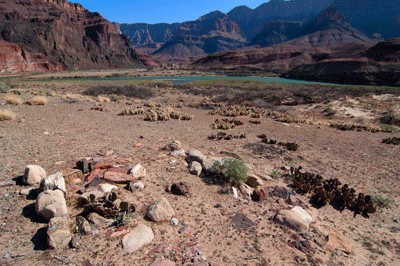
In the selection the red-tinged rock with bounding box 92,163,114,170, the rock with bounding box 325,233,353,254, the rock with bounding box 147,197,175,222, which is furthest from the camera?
the red-tinged rock with bounding box 92,163,114,170

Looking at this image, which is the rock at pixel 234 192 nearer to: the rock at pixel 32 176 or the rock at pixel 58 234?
the rock at pixel 58 234

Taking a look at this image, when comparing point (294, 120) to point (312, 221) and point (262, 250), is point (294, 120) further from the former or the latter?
point (262, 250)

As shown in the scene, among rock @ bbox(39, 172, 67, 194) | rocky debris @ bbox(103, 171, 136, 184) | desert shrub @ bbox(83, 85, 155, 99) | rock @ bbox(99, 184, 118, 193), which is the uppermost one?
desert shrub @ bbox(83, 85, 155, 99)

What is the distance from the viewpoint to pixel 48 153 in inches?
207

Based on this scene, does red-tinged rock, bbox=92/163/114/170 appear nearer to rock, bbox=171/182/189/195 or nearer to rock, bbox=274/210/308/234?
rock, bbox=171/182/189/195

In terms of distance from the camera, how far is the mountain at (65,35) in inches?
4112

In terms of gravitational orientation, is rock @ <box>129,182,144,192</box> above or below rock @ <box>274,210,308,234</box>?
above

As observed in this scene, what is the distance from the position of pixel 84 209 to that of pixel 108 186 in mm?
825

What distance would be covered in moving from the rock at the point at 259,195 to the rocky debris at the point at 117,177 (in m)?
2.56

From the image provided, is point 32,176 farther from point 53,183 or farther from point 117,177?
point 117,177

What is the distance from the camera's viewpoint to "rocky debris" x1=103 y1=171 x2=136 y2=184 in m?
4.23

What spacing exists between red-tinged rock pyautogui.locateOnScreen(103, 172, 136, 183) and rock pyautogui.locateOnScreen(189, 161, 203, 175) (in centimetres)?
137

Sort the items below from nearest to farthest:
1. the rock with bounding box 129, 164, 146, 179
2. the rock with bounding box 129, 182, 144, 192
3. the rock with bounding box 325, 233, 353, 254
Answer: the rock with bounding box 325, 233, 353, 254, the rock with bounding box 129, 182, 144, 192, the rock with bounding box 129, 164, 146, 179

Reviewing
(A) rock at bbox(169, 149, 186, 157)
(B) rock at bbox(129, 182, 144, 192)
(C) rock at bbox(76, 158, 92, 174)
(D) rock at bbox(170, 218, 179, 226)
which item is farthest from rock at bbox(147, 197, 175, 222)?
(A) rock at bbox(169, 149, 186, 157)
